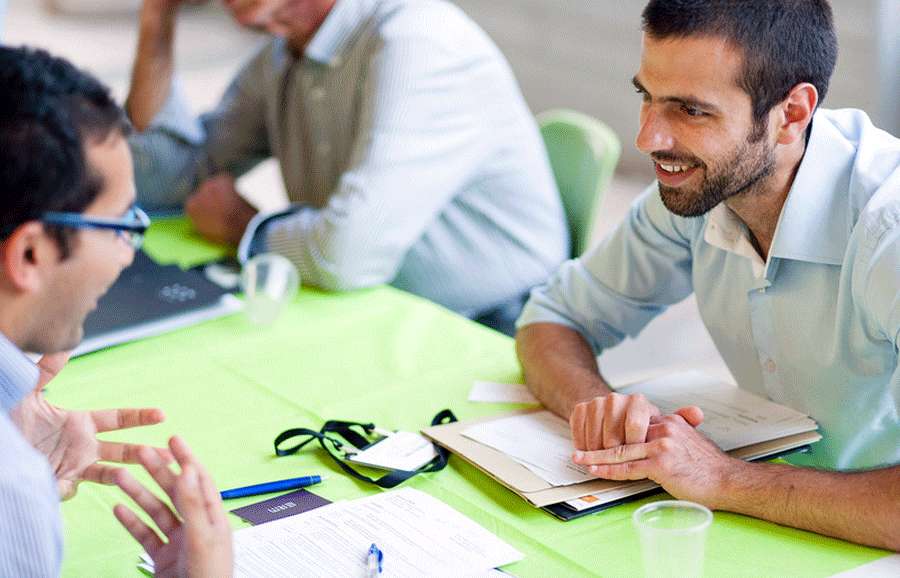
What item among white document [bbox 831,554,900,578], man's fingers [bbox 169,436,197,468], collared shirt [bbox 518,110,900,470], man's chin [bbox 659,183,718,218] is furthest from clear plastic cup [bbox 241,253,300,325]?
white document [bbox 831,554,900,578]

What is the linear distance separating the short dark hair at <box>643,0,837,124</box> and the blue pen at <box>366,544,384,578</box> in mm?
793

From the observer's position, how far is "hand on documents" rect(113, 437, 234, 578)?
1.14 m

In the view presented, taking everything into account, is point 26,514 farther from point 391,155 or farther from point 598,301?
point 391,155

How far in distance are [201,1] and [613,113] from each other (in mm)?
2425

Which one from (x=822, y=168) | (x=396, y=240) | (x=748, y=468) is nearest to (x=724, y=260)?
(x=822, y=168)

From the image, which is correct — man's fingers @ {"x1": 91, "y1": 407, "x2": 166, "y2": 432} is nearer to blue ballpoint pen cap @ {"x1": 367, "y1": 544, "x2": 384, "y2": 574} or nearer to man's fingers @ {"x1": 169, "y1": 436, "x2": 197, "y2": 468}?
man's fingers @ {"x1": 169, "y1": 436, "x2": 197, "y2": 468}

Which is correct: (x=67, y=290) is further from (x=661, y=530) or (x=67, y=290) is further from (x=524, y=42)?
(x=524, y=42)

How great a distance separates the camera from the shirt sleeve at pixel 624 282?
187cm

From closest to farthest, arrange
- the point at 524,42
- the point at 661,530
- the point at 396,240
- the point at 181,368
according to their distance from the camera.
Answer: the point at 661,530, the point at 181,368, the point at 396,240, the point at 524,42

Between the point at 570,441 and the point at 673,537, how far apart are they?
15.9 inches

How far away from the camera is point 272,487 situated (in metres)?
1.47

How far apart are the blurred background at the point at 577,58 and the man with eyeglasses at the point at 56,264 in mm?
1281

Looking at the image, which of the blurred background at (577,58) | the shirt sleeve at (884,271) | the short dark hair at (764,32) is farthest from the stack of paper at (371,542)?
the blurred background at (577,58)

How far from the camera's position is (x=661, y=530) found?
1206 millimetres
